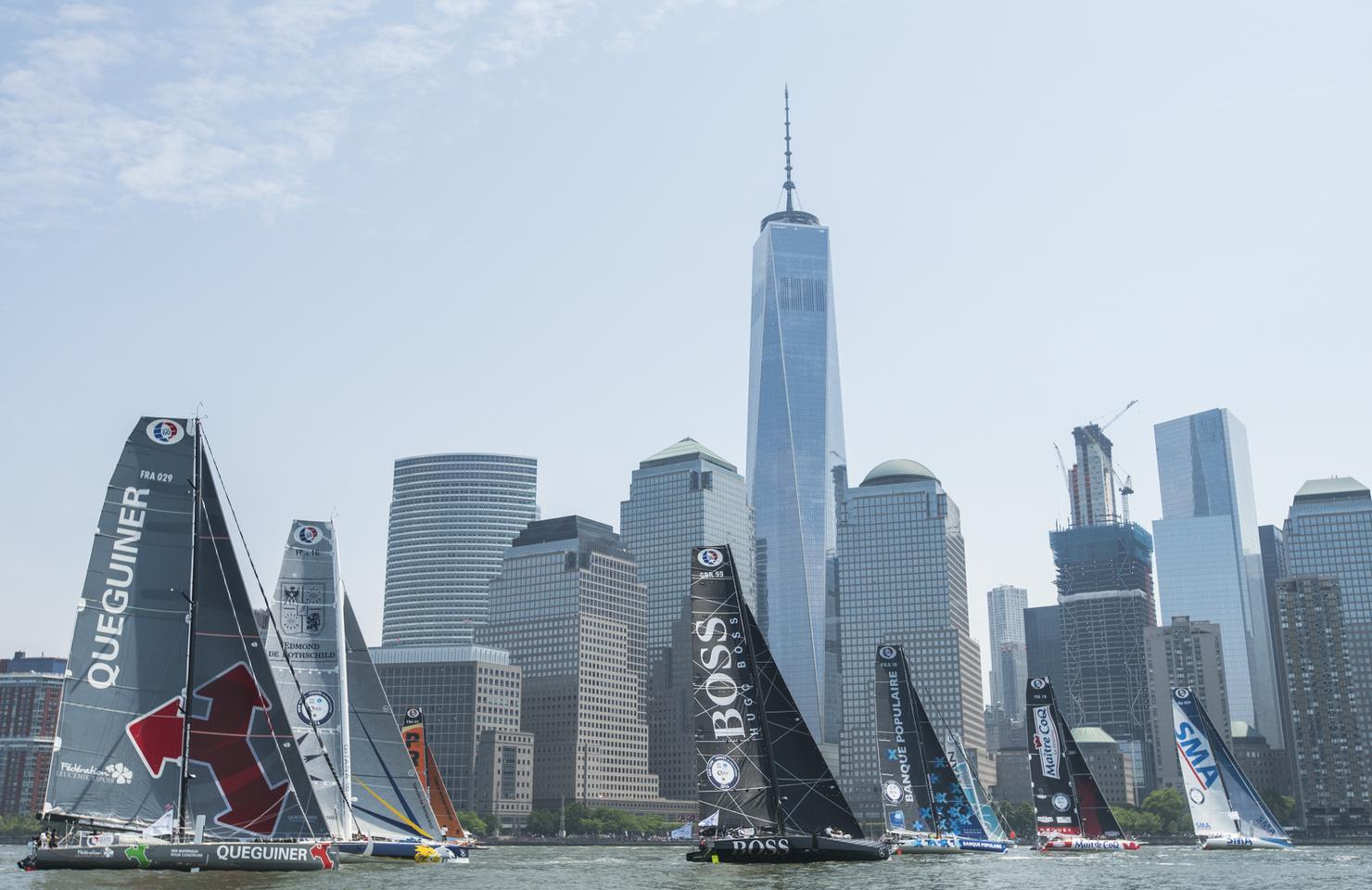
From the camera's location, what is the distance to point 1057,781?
118 meters

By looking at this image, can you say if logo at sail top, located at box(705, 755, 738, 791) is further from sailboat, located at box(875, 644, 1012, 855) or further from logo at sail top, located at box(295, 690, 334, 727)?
sailboat, located at box(875, 644, 1012, 855)

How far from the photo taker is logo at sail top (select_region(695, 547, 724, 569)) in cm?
7594

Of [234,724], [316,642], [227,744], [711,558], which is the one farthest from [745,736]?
[227,744]

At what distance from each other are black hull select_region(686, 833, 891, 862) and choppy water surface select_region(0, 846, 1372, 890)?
27.1 inches

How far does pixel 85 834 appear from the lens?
5044cm

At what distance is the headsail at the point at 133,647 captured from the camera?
50500 millimetres

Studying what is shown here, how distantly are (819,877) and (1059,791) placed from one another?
60.8 meters

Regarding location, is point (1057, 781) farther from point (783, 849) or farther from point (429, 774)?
point (783, 849)

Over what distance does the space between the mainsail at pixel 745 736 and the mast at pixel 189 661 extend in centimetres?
2824

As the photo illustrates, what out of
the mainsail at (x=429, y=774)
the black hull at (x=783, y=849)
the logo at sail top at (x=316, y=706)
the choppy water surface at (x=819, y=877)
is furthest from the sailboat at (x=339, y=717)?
the mainsail at (x=429, y=774)

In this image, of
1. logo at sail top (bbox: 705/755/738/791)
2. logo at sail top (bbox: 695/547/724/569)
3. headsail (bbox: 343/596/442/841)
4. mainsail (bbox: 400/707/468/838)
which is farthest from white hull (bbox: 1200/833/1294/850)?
headsail (bbox: 343/596/442/841)

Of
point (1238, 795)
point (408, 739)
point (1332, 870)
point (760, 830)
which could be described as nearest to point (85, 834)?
point (760, 830)

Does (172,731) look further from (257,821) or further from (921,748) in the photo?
(921,748)

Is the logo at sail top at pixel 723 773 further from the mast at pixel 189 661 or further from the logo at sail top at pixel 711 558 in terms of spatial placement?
the mast at pixel 189 661
